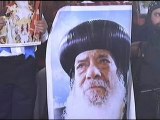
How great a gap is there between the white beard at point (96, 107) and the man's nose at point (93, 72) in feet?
0.39

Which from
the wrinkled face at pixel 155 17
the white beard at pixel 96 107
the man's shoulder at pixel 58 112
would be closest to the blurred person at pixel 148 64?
the wrinkled face at pixel 155 17

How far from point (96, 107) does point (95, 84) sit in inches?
5.9

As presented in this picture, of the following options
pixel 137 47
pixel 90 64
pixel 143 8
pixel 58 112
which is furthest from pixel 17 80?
pixel 143 8

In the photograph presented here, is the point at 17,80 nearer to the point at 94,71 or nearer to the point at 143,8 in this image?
the point at 94,71

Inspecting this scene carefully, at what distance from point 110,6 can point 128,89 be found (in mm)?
519

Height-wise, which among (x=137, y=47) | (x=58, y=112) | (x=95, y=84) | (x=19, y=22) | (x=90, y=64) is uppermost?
(x=19, y=22)

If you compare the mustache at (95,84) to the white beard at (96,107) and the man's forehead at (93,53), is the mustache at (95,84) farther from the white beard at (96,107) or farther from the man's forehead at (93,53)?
the man's forehead at (93,53)

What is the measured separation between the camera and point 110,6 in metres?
2.11

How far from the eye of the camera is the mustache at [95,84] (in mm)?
2191

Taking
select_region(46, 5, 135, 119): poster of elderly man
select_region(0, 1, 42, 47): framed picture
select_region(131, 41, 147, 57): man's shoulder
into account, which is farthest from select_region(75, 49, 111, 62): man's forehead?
select_region(0, 1, 42, 47): framed picture

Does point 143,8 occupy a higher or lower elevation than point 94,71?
higher

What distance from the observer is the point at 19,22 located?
2.08 metres

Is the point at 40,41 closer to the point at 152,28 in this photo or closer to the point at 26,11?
the point at 26,11

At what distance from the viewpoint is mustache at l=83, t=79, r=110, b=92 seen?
2191 millimetres
